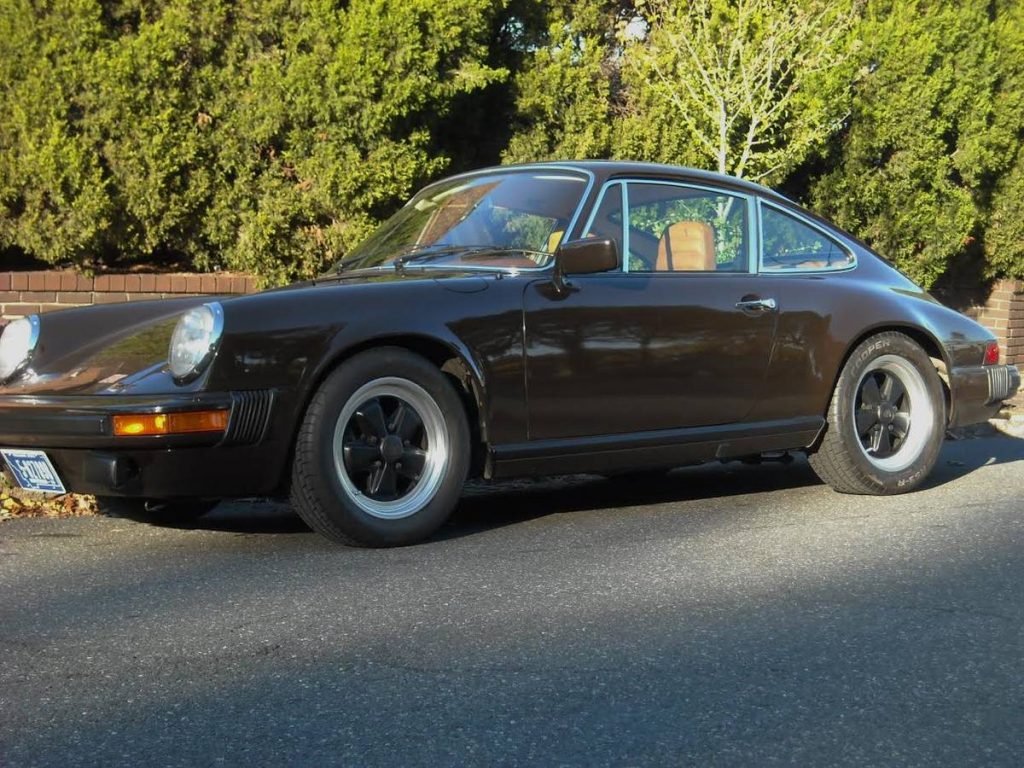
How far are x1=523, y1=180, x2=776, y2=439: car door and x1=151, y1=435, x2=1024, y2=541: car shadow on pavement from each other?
690mm

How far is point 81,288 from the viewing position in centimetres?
748

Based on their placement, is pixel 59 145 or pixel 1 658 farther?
pixel 59 145

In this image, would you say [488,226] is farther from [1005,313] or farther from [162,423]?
[1005,313]

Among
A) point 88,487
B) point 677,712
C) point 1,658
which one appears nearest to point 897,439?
point 677,712

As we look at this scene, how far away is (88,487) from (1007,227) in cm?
1075

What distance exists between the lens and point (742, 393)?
5266 mm

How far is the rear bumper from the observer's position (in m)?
6.01

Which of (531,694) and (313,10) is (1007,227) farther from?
(531,694)

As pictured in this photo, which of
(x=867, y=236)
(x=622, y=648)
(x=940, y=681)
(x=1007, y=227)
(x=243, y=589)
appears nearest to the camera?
(x=940, y=681)

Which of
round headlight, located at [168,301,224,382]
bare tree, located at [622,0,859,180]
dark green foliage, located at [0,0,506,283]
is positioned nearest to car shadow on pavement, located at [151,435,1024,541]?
round headlight, located at [168,301,224,382]

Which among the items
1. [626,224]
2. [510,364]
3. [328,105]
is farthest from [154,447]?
[328,105]

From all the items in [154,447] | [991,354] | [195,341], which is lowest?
[991,354]

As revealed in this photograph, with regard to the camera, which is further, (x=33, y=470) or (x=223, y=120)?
(x=223, y=120)

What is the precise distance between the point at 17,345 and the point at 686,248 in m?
2.84
